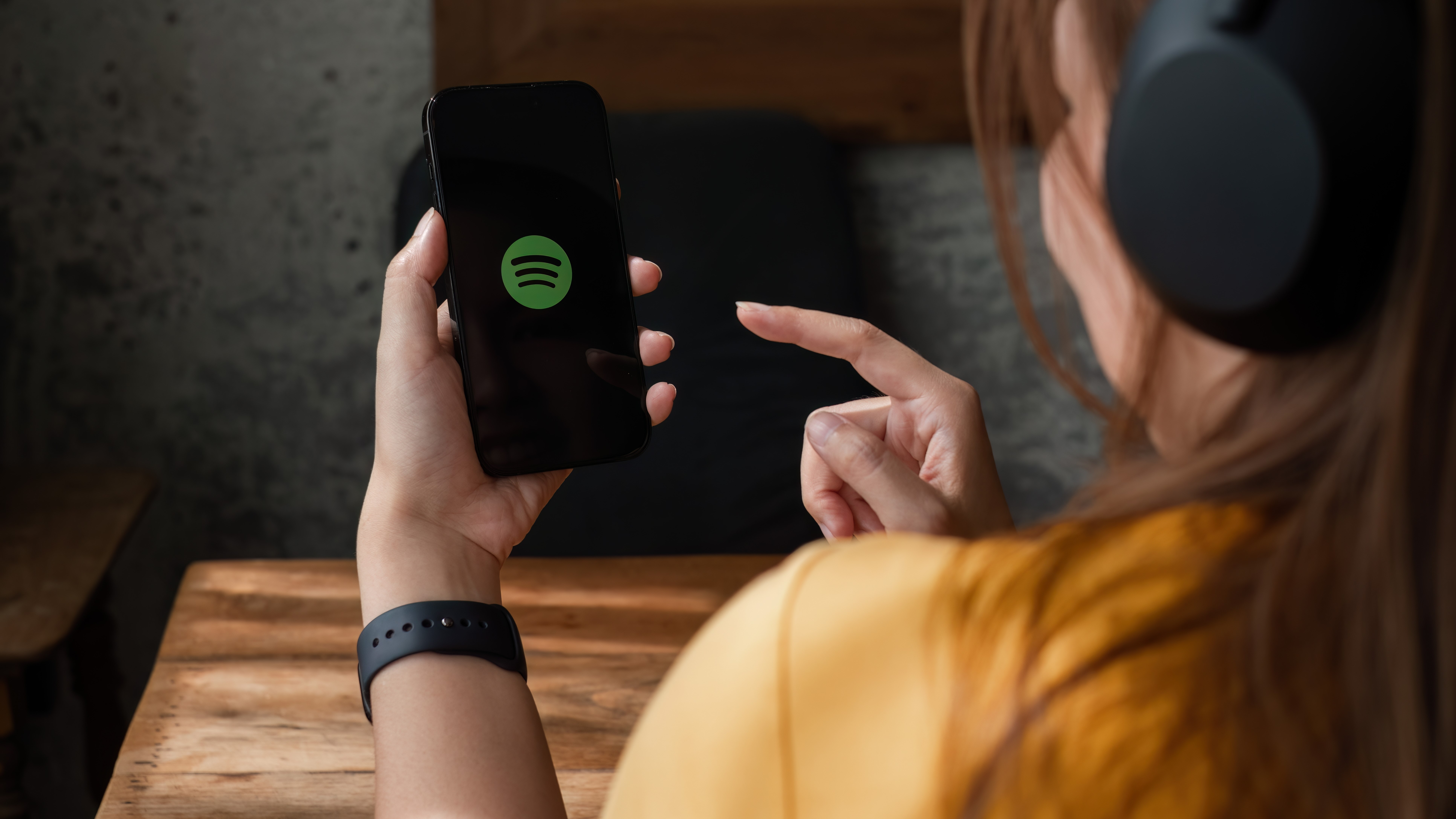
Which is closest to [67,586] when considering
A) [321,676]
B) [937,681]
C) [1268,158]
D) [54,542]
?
[54,542]

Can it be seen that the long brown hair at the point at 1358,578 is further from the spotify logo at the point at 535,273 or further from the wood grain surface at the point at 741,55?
the wood grain surface at the point at 741,55

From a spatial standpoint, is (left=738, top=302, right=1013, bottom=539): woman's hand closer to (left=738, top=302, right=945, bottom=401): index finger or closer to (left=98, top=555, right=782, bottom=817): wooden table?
(left=738, top=302, right=945, bottom=401): index finger

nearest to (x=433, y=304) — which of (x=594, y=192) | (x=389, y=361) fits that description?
(x=389, y=361)

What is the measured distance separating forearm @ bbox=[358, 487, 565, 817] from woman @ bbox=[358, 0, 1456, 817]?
199 mm

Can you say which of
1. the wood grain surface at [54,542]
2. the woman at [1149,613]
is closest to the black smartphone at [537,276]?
the woman at [1149,613]

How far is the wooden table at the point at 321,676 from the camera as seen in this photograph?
777 mm

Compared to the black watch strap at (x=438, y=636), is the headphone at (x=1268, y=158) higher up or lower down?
higher up

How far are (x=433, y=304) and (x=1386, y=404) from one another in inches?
26.7

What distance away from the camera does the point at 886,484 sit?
0.71m

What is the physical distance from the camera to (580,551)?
1619mm

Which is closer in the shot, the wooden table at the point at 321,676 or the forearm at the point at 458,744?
the forearm at the point at 458,744

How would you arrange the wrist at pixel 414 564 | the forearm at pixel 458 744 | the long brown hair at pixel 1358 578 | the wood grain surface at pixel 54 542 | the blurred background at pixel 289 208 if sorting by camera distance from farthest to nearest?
the blurred background at pixel 289 208 < the wood grain surface at pixel 54 542 < the wrist at pixel 414 564 < the forearm at pixel 458 744 < the long brown hair at pixel 1358 578

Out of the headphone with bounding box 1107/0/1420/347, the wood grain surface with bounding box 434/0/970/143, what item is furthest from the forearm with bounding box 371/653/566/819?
the wood grain surface with bounding box 434/0/970/143

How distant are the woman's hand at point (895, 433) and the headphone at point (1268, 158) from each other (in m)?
0.40
